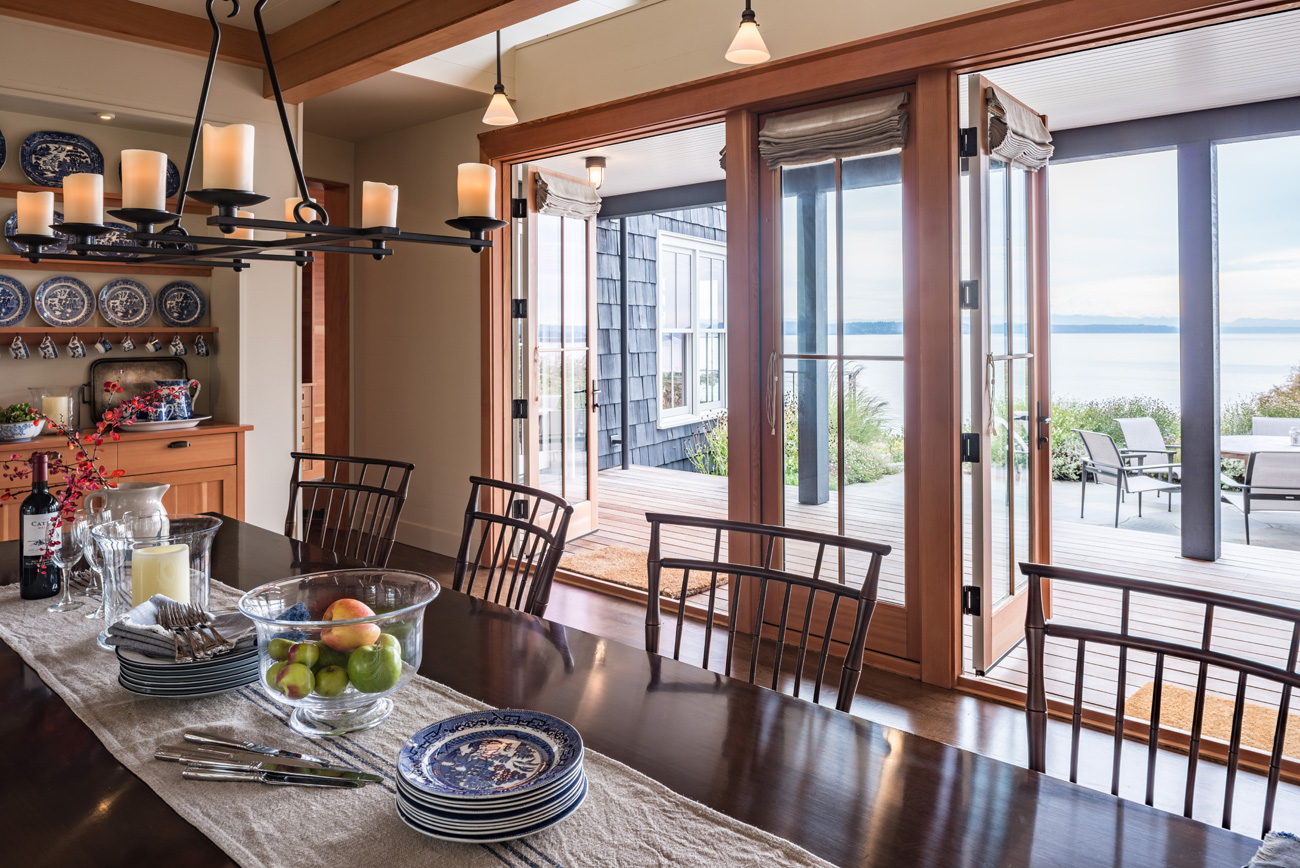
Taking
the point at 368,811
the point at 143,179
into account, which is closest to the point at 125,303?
the point at 143,179

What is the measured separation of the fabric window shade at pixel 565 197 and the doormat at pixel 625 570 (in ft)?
6.51

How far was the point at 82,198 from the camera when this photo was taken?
167 centimetres

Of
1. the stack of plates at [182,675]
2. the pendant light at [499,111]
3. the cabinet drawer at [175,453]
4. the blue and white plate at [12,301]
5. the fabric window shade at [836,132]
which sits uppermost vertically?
the pendant light at [499,111]

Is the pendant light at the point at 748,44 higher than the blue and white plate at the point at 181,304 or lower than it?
higher

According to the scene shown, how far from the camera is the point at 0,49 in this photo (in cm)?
334

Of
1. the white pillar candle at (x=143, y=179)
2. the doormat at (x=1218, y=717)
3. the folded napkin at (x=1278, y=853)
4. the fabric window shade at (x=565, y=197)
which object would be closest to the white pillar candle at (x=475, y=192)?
the white pillar candle at (x=143, y=179)

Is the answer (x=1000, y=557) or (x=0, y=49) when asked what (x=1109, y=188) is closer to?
(x=1000, y=557)

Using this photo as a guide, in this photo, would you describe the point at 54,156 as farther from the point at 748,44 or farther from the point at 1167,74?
the point at 1167,74

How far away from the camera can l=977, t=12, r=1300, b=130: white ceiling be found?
3.21 metres

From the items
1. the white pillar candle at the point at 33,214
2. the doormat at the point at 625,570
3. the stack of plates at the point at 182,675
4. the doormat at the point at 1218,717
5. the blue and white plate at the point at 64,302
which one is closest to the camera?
the stack of plates at the point at 182,675

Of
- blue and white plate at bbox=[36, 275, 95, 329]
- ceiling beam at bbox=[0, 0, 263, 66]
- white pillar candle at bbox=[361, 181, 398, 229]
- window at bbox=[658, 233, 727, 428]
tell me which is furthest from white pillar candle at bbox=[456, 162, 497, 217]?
window at bbox=[658, 233, 727, 428]

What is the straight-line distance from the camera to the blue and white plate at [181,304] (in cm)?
411

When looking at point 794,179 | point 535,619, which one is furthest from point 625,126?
point 535,619

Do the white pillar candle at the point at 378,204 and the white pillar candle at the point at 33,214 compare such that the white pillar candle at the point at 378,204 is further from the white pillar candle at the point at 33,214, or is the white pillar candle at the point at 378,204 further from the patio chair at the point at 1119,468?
the patio chair at the point at 1119,468
